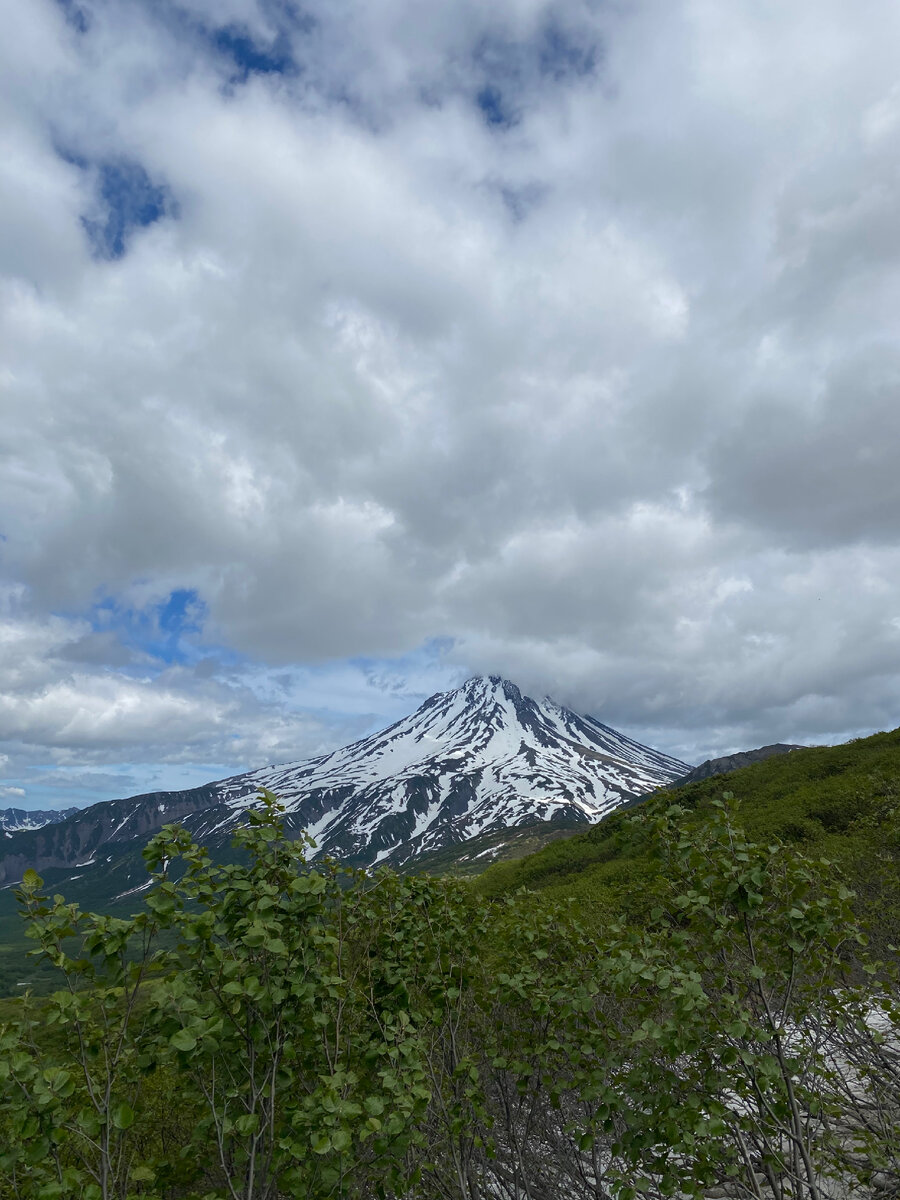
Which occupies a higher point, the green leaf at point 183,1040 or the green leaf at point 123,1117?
the green leaf at point 183,1040

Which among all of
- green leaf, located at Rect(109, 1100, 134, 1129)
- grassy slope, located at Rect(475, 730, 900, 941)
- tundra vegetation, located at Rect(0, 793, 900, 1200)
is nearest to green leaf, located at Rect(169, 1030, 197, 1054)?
tundra vegetation, located at Rect(0, 793, 900, 1200)

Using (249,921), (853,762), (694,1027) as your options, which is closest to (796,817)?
(853,762)

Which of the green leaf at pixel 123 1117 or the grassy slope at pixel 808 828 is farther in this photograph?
the grassy slope at pixel 808 828

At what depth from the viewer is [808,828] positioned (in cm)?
2783

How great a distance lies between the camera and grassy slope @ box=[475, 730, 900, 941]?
49.3 feet

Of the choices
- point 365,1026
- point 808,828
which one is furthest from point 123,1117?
point 808,828

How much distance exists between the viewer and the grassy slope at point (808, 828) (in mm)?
15031

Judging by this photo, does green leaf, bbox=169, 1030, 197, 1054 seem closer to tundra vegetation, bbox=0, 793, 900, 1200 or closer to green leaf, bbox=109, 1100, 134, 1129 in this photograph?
tundra vegetation, bbox=0, 793, 900, 1200

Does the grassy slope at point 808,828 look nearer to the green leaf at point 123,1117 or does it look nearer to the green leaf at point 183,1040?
the green leaf at point 183,1040

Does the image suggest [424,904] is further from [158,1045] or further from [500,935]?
[158,1045]

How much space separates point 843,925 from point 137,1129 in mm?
9884


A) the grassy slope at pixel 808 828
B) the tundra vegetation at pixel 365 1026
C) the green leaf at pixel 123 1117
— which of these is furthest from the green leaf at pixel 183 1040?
the grassy slope at pixel 808 828

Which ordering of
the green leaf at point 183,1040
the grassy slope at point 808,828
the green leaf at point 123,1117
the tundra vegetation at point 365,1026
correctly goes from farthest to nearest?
the grassy slope at point 808,828 < the tundra vegetation at point 365,1026 < the green leaf at point 123,1117 < the green leaf at point 183,1040

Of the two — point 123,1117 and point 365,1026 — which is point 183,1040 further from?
point 365,1026
